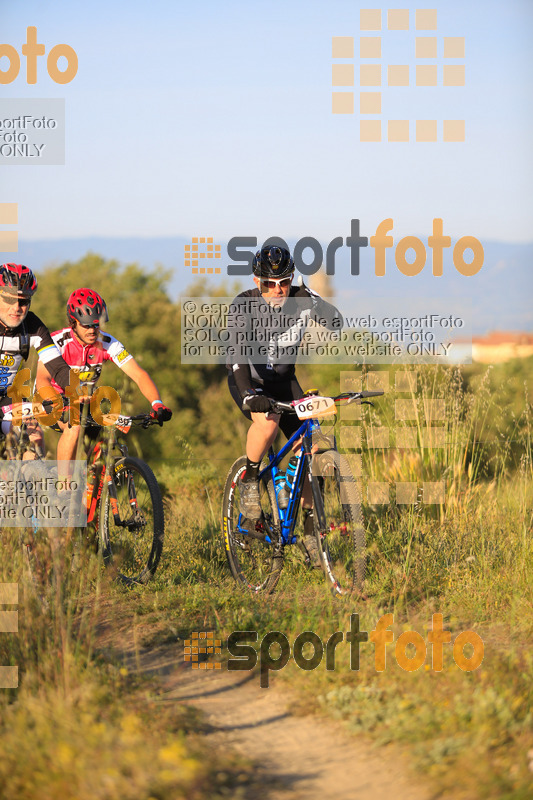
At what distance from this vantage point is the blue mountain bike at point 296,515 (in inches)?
207

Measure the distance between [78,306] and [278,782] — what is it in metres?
3.68

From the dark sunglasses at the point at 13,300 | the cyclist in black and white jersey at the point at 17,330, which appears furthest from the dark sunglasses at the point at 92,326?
the dark sunglasses at the point at 13,300

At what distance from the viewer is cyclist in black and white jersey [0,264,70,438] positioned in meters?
6.14

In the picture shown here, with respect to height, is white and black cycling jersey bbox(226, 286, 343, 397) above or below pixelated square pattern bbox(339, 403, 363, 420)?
above

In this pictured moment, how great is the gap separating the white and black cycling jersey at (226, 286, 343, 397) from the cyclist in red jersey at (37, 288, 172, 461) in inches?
28.5

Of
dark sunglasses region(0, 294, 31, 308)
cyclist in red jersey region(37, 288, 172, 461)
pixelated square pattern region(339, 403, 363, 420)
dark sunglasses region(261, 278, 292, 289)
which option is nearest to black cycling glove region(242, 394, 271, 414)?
cyclist in red jersey region(37, 288, 172, 461)

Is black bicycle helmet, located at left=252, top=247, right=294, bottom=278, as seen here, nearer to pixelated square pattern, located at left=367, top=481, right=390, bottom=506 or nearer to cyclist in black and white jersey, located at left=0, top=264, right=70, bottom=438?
cyclist in black and white jersey, located at left=0, top=264, right=70, bottom=438

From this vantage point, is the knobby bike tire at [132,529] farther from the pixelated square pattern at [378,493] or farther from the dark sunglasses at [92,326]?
the pixelated square pattern at [378,493]

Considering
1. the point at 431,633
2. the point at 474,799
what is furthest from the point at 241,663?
the point at 474,799

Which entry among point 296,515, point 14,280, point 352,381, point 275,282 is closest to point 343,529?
point 296,515

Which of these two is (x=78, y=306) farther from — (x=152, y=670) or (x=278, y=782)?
(x=278, y=782)

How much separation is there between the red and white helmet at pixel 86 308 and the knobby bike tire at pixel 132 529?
1.05m

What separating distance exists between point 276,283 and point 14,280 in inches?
79.2

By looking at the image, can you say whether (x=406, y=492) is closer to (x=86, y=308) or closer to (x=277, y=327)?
(x=277, y=327)
